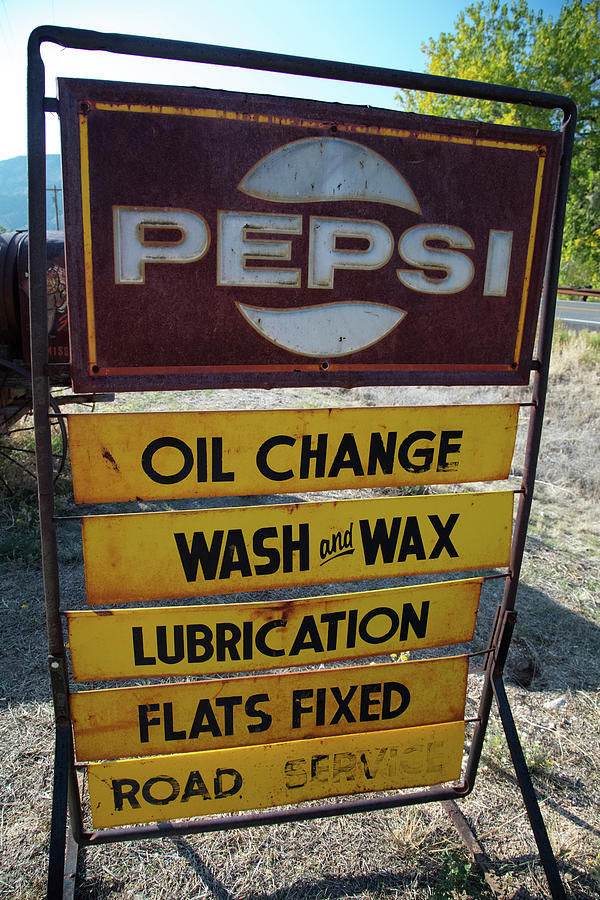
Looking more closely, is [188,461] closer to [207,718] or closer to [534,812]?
[207,718]

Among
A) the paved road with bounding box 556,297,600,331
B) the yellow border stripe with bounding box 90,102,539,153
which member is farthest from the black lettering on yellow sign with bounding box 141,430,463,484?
the paved road with bounding box 556,297,600,331

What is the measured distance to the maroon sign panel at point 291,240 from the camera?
1818mm

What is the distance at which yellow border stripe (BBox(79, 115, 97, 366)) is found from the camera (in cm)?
176

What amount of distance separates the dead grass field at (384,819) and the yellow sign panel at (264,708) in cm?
64

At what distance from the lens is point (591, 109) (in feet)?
63.1

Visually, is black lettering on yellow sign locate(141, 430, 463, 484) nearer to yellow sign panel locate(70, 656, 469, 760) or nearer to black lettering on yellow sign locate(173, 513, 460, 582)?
black lettering on yellow sign locate(173, 513, 460, 582)

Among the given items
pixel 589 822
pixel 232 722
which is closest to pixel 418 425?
pixel 232 722

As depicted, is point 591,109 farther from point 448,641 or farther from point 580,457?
point 448,641

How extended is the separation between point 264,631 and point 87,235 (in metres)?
1.55

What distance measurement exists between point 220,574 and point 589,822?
7.47 feet

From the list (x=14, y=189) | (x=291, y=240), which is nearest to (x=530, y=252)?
(x=291, y=240)

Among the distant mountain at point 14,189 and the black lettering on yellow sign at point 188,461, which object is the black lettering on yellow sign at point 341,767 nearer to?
the black lettering on yellow sign at point 188,461

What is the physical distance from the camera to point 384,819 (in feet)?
9.32

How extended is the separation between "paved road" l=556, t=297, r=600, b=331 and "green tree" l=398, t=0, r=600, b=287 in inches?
70.7
